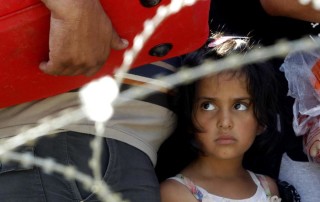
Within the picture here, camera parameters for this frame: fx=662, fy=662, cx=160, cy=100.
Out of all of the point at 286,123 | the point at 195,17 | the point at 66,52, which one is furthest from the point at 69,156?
the point at 286,123

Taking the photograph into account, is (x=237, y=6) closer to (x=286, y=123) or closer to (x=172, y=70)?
(x=172, y=70)

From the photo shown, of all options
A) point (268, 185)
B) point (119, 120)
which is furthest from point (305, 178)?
point (119, 120)

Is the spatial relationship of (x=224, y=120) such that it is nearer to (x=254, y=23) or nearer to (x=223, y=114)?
(x=223, y=114)

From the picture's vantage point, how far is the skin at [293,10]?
135cm

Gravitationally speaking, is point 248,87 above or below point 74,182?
above

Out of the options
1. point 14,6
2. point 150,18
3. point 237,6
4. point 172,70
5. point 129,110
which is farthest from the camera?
point 237,6

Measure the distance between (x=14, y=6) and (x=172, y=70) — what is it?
0.44 m

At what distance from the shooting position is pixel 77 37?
107cm

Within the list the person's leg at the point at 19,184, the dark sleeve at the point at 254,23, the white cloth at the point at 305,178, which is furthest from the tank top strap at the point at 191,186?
the person's leg at the point at 19,184

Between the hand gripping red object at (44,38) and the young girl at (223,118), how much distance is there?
0.28 m

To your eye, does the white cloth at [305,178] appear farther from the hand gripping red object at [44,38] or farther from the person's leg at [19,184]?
the person's leg at [19,184]

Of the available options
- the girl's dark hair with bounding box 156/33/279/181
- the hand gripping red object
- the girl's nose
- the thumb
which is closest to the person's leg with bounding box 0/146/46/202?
the hand gripping red object

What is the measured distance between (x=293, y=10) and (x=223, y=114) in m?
0.32

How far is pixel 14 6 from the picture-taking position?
3.53 ft
